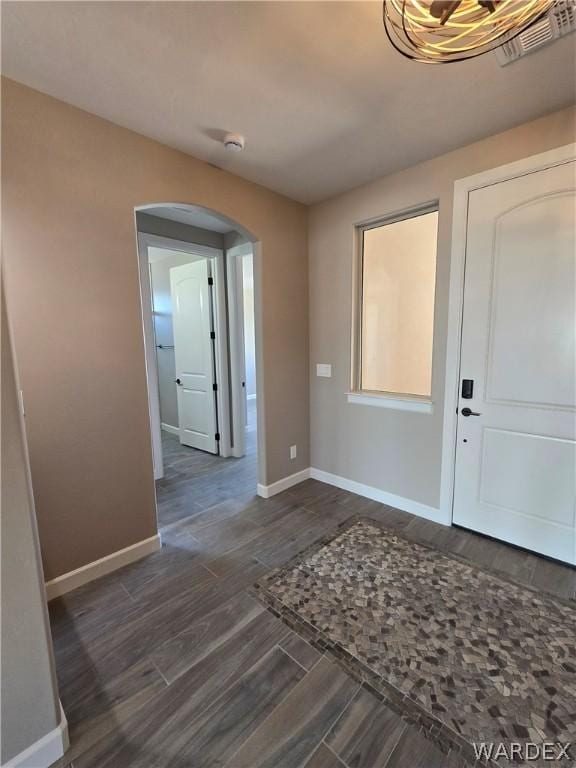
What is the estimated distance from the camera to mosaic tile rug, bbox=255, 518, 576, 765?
48.9 inches

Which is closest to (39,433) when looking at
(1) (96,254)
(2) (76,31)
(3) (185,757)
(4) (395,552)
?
(1) (96,254)

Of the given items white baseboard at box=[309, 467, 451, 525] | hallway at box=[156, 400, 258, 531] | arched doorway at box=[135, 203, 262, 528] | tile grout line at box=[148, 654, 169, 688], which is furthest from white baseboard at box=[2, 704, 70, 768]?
white baseboard at box=[309, 467, 451, 525]

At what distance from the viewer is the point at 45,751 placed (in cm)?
110

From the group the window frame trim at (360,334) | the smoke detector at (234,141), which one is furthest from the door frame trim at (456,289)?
the smoke detector at (234,141)

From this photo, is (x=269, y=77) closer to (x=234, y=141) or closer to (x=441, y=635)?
(x=234, y=141)

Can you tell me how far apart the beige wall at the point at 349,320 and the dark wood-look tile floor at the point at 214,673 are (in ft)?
1.95

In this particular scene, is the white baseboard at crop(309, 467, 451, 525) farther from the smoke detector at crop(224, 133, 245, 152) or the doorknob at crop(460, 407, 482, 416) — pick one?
the smoke detector at crop(224, 133, 245, 152)

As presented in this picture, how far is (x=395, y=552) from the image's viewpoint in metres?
2.19

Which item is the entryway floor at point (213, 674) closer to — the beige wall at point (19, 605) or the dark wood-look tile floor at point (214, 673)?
the dark wood-look tile floor at point (214, 673)

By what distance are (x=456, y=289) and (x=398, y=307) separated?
2.69 ft

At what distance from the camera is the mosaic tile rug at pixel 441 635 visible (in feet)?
4.08

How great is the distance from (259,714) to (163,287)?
4.56m

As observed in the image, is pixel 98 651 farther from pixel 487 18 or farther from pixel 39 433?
pixel 487 18

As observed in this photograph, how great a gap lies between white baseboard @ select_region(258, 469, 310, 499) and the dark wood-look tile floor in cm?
61
